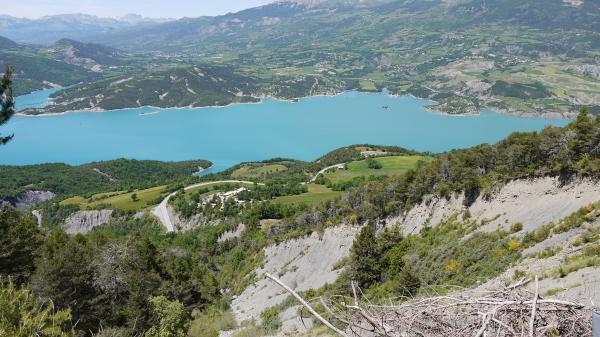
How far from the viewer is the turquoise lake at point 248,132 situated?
116 m

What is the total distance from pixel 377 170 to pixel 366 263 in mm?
54532

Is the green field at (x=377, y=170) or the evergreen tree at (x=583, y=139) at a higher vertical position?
the evergreen tree at (x=583, y=139)

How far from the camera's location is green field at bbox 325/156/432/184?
229ft

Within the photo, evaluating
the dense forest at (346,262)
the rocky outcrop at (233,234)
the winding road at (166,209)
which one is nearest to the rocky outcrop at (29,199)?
the winding road at (166,209)

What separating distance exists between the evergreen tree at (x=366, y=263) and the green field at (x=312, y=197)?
33.4 m

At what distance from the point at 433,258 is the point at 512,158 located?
7.90 metres

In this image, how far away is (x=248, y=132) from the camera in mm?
134000

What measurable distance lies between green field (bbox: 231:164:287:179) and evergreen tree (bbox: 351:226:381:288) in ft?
216

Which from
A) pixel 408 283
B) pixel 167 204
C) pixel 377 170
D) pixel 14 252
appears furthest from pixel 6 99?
pixel 377 170

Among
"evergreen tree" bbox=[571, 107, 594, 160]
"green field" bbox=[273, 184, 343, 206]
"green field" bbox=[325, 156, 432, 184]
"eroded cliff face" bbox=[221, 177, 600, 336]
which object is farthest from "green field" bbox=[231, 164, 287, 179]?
"evergreen tree" bbox=[571, 107, 594, 160]

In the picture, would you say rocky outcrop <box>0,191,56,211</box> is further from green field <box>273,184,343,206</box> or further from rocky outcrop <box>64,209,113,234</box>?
green field <box>273,184,343,206</box>

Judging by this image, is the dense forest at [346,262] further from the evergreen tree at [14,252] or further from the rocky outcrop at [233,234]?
the rocky outcrop at [233,234]

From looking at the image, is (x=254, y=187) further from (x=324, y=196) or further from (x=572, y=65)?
(x=572, y=65)

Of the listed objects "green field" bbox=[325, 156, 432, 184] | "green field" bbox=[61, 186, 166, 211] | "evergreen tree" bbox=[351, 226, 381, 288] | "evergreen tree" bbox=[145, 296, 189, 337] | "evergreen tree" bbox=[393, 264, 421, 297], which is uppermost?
"evergreen tree" bbox=[393, 264, 421, 297]
